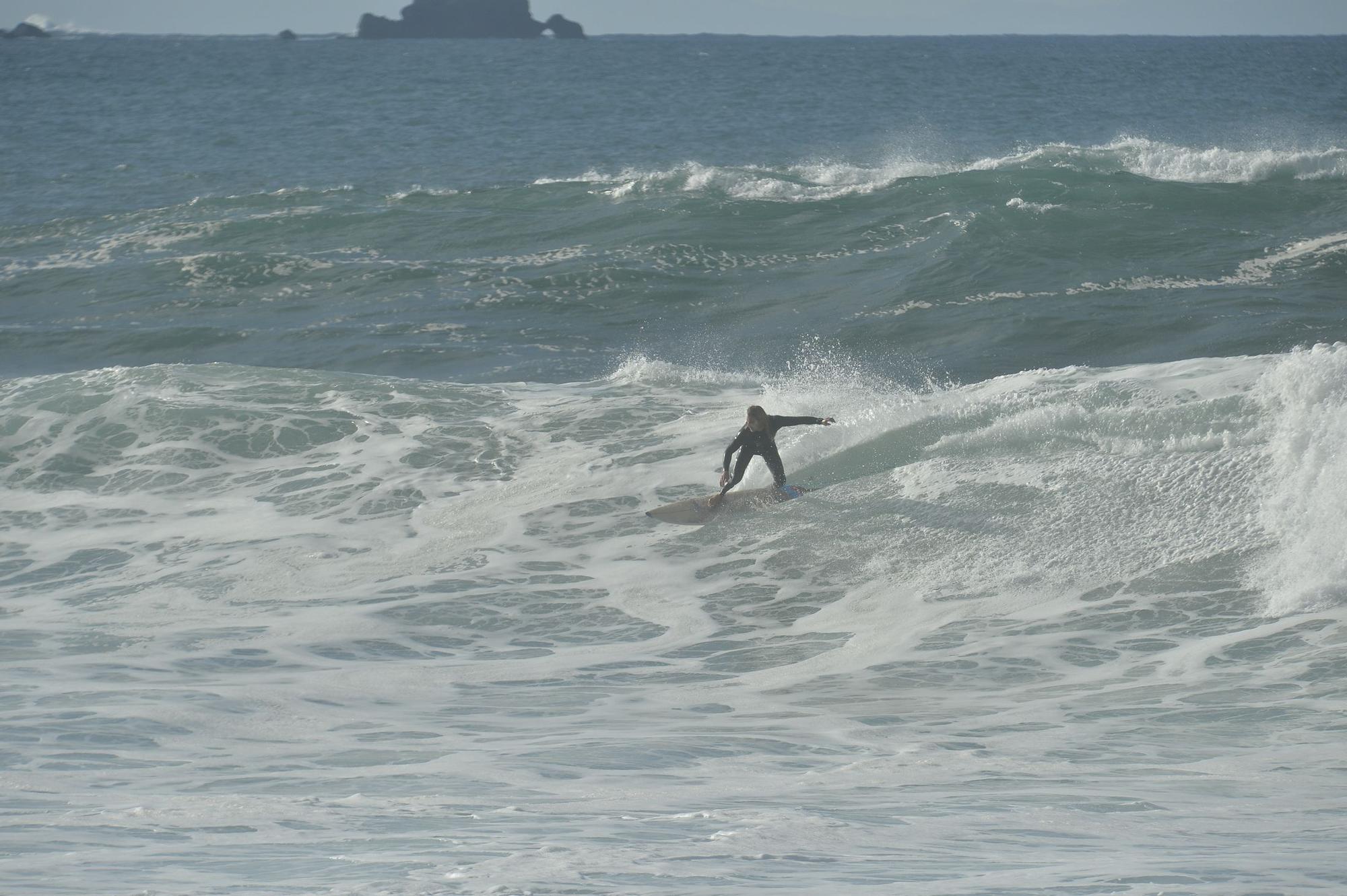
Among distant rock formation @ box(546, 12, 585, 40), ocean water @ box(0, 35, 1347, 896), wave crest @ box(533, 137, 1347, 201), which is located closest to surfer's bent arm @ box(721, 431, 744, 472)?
ocean water @ box(0, 35, 1347, 896)

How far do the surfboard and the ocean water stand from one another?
187 millimetres

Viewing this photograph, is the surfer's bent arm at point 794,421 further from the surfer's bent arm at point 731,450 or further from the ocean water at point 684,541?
the ocean water at point 684,541

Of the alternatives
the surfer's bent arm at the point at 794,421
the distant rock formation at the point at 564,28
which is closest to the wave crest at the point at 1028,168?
the surfer's bent arm at the point at 794,421

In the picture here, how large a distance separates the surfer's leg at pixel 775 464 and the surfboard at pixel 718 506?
8 centimetres

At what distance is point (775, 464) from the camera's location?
12852 mm

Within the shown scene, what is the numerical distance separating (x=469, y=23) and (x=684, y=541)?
19326 cm

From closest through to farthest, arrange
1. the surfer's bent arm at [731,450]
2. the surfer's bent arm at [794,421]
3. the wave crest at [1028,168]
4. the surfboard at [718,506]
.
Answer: the surfer's bent arm at [794,421]
the surfer's bent arm at [731,450]
the surfboard at [718,506]
the wave crest at [1028,168]

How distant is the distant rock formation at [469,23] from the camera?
192 meters

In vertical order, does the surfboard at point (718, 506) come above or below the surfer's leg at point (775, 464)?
below

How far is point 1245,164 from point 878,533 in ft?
66.3

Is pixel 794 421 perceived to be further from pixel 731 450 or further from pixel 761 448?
pixel 731 450

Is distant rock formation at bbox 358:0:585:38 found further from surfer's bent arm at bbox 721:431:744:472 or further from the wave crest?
surfer's bent arm at bbox 721:431:744:472

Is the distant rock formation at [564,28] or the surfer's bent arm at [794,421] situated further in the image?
the distant rock formation at [564,28]

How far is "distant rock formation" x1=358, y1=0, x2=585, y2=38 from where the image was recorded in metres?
192
